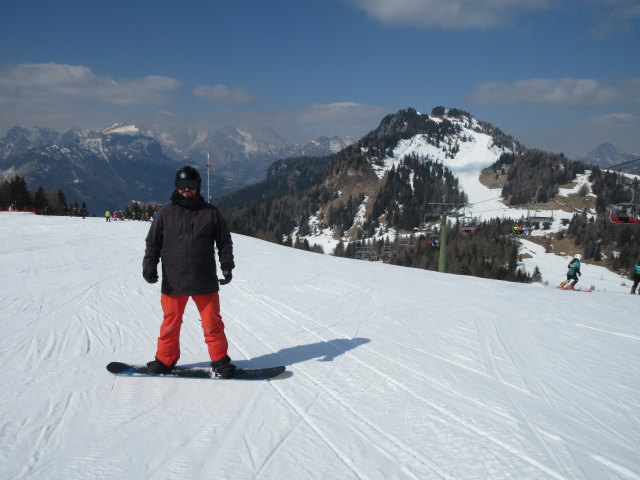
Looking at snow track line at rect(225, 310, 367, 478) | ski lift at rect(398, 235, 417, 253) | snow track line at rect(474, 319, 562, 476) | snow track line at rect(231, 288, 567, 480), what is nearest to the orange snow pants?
snow track line at rect(225, 310, 367, 478)

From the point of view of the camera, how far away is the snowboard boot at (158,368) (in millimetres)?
4102

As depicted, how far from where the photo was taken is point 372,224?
191125mm

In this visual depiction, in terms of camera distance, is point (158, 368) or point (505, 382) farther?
point (505, 382)

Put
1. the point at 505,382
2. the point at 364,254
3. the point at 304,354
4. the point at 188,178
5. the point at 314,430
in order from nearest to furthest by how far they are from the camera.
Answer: the point at 314,430 → the point at 188,178 → the point at 505,382 → the point at 304,354 → the point at 364,254

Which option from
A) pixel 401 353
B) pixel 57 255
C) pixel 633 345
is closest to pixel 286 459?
pixel 401 353

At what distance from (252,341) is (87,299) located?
4065 millimetres

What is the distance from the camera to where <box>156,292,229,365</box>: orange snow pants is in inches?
160

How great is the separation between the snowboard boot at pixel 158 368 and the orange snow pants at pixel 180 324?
0.04 meters

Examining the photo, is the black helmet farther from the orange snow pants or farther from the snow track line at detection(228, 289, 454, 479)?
the snow track line at detection(228, 289, 454, 479)

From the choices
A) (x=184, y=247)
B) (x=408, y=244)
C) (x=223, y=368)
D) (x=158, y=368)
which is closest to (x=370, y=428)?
(x=223, y=368)

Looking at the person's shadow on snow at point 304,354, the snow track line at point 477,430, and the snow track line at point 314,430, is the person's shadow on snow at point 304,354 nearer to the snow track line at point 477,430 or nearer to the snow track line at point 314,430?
the snow track line at point 477,430

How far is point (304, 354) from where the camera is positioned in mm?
5129

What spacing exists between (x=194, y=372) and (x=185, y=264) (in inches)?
43.4

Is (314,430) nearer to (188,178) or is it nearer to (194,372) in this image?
(194,372)
